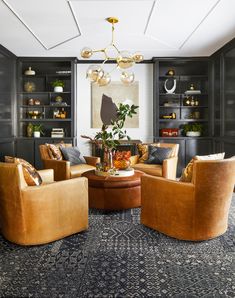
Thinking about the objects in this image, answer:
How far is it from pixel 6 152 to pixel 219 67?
486 centimetres

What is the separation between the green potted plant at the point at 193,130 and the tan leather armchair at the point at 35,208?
4.49 meters

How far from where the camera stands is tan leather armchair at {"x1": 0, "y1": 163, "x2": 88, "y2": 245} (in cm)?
280

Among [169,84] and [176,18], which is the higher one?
[176,18]

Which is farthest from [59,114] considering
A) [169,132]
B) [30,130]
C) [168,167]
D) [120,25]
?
[168,167]

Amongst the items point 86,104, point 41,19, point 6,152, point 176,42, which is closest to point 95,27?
point 41,19

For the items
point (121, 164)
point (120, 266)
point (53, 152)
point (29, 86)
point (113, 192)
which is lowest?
point (120, 266)

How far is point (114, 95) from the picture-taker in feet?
23.5

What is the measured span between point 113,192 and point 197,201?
1344mm

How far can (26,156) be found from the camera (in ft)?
22.9

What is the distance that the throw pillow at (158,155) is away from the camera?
5.41 meters

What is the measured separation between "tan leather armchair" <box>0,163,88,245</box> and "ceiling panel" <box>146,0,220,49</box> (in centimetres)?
269

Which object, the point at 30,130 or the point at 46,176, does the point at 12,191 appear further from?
the point at 30,130

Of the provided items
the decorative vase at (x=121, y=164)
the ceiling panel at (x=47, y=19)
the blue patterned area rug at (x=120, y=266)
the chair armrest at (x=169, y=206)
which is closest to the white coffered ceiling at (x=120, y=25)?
the ceiling panel at (x=47, y=19)

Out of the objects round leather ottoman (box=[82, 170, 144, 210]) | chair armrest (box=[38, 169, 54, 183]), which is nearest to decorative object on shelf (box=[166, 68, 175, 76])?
round leather ottoman (box=[82, 170, 144, 210])
